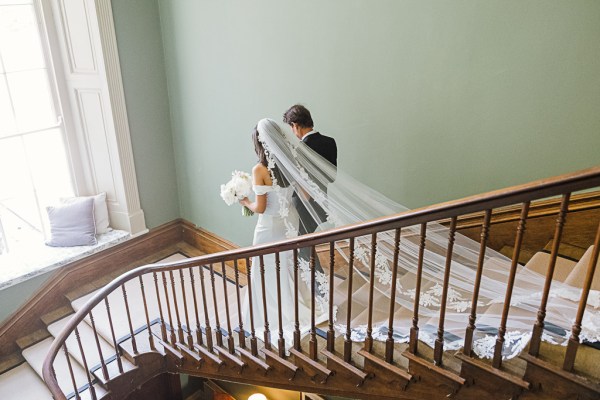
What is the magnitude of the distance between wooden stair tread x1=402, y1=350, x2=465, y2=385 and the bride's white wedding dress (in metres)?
1.05

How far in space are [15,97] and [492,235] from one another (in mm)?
4169

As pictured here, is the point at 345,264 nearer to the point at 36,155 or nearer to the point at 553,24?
the point at 553,24

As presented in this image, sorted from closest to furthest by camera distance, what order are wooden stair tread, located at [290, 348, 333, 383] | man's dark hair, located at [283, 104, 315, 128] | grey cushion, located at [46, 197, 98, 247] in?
wooden stair tread, located at [290, 348, 333, 383] → man's dark hair, located at [283, 104, 315, 128] → grey cushion, located at [46, 197, 98, 247]

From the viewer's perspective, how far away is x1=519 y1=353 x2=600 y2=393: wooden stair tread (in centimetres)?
166

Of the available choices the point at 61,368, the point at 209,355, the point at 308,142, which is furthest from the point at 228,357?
the point at 61,368

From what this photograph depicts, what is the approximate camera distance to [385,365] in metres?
2.21

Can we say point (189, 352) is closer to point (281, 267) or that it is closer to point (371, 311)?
point (281, 267)

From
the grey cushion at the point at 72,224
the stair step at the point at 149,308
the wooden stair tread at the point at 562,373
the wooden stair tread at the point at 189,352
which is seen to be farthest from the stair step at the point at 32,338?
the wooden stair tread at the point at 562,373

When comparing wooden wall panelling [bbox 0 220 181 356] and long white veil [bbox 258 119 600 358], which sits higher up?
long white veil [bbox 258 119 600 358]

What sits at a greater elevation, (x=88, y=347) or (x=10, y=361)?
(x=88, y=347)

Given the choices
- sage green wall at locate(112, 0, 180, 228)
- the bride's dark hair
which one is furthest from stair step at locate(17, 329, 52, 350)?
the bride's dark hair

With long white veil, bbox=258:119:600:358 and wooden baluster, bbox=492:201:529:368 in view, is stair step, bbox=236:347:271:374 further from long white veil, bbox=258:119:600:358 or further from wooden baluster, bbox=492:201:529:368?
wooden baluster, bbox=492:201:529:368

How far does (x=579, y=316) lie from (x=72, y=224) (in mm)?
4473

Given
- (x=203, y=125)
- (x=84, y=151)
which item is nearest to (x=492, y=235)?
(x=203, y=125)
